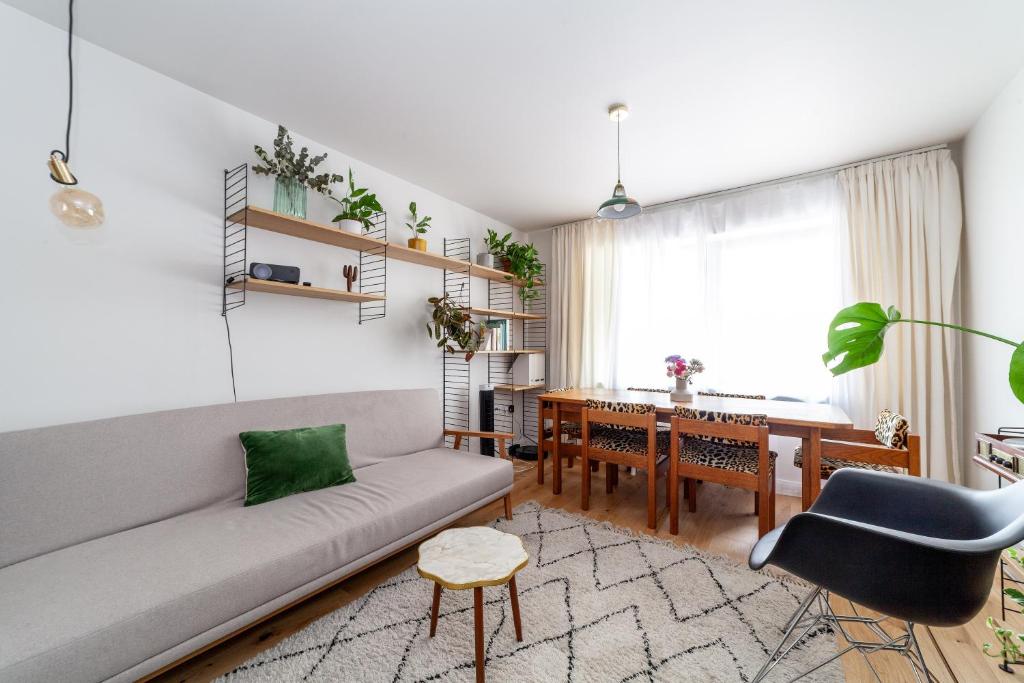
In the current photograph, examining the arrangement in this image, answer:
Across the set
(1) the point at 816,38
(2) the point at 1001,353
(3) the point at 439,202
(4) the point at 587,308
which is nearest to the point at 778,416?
(2) the point at 1001,353

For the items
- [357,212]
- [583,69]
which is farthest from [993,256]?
[357,212]

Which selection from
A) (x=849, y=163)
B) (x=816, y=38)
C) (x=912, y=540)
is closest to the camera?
Answer: (x=912, y=540)

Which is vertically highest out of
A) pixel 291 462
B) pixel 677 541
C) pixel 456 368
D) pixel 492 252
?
pixel 492 252

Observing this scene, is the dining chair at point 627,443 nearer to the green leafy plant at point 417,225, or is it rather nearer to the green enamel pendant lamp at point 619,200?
the green enamel pendant lamp at point 619,200

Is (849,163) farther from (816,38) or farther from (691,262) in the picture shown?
(816,38)

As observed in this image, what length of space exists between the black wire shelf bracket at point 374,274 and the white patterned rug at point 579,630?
1797mm

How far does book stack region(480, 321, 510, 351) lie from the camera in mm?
3637

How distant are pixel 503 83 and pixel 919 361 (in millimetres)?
3300

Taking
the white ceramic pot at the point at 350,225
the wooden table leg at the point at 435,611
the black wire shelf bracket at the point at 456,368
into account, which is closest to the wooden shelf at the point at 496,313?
the black wire shelf bracket at the point at 456,368

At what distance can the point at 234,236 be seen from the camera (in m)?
2.24

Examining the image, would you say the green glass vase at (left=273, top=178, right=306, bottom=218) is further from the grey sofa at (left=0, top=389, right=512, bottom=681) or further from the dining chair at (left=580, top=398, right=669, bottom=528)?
the dining chair at (left=580, top=398, right=669, bottom=528)

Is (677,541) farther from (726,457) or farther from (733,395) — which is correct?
(733,395)

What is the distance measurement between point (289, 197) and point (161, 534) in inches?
67.6

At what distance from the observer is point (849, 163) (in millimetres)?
3045
